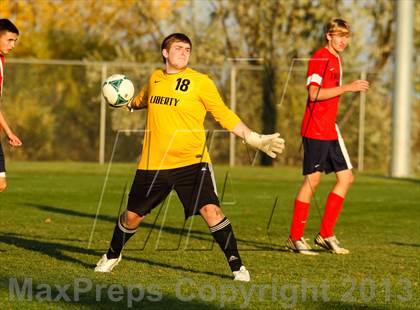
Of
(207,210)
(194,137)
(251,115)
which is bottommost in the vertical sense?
(251,115)

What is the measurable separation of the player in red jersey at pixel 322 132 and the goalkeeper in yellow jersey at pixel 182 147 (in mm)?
2305

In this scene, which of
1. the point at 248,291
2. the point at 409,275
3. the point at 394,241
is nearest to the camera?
the point at 248,291

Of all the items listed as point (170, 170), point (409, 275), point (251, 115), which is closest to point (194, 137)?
point (170, 170)

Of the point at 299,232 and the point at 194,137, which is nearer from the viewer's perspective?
the point at 194,137

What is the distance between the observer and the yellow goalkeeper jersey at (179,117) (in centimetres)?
895

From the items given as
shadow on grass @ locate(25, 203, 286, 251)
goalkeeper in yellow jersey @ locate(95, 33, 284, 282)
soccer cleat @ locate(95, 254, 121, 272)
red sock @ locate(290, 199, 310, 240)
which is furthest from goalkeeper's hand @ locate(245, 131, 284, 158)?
red sock @ locate(290, 199, 310, 240)

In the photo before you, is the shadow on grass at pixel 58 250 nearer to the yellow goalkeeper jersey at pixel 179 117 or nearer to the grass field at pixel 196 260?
the grass field at pixel 196 260

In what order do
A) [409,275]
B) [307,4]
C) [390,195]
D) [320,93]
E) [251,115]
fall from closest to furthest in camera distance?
1. [409,275]
2. [320,93]
3. [390,195]
4. [251,115]
5. [307,4]

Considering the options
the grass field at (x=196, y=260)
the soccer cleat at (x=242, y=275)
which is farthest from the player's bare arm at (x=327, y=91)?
the soccer cleat at (x=242, y=275)

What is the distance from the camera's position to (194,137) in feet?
29.5

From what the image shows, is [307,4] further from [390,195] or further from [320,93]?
[320,93]

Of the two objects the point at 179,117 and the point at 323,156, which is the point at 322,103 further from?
the point at 179,117

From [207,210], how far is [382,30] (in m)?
28.1

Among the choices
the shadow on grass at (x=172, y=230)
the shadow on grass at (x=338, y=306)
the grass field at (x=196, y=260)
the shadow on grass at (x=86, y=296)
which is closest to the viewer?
the shadow on grass at (x=86, y=296)
